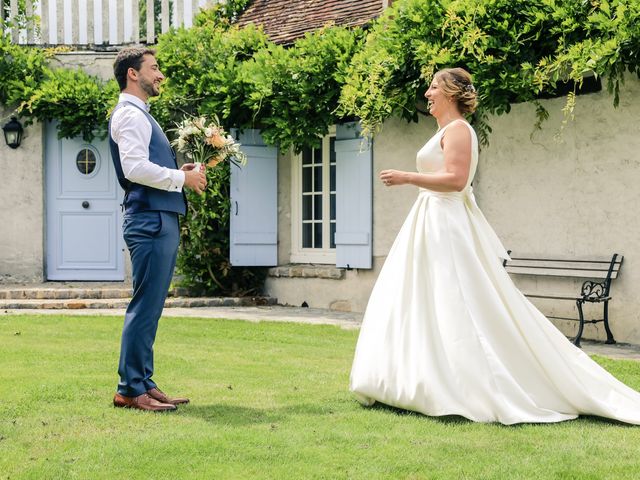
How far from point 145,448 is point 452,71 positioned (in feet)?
8.27

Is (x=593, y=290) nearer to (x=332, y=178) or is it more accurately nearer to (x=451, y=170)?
(x=332, y=178)

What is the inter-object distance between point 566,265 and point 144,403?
18.0 ft

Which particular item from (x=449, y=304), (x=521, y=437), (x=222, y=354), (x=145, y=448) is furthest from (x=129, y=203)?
(x=222, y=354)

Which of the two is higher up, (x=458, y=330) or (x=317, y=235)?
(x=317, y=235)

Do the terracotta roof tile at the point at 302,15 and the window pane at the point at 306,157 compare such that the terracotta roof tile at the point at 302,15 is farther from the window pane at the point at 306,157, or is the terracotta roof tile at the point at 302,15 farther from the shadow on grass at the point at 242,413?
the shadow on grass at the point at 242,413

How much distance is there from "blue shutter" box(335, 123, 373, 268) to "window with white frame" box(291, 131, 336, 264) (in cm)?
50

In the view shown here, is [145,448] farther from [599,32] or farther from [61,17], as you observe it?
[61,17]

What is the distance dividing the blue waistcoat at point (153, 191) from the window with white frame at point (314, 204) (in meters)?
7.23

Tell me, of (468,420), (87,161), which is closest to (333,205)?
(87,161)

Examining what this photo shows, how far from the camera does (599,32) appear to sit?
27.7 feet

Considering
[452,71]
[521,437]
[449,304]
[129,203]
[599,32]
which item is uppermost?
[599,32]

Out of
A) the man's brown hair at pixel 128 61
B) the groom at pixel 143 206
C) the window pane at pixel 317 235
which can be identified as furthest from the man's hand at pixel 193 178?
the window pane at pixel 317 235

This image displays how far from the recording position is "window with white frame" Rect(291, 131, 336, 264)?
40.7 feet

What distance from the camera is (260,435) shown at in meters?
4.50
